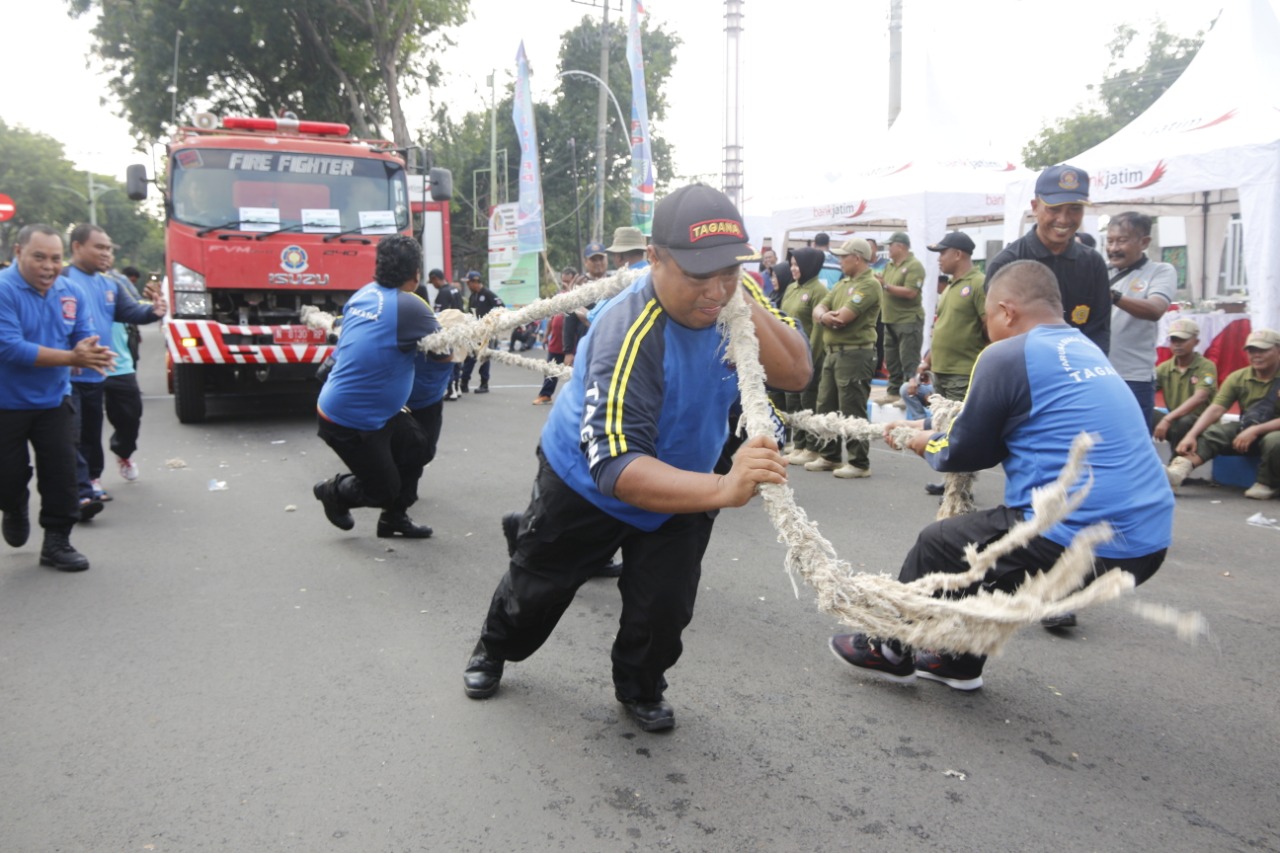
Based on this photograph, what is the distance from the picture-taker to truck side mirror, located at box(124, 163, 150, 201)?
35.1 ft

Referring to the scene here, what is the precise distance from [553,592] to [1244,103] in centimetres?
939

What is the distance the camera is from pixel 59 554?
5.14 meters

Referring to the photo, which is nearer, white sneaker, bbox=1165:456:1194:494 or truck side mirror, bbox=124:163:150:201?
white sneaker, bbox=1165:456:1194:494

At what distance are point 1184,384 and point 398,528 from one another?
6186 mm

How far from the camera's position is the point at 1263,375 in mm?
7137

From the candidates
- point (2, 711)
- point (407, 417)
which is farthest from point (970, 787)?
point (407, 417)

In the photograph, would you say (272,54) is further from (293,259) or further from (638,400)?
(638,400)

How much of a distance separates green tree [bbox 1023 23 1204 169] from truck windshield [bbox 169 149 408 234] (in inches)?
1093

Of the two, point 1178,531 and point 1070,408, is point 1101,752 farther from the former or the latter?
point 1178,531

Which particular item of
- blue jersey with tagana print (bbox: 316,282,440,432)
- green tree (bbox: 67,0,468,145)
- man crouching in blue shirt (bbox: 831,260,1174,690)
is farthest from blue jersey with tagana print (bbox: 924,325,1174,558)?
green tree (bbox: 67,0,468,145)

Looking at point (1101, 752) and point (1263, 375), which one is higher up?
point (1263, 375)

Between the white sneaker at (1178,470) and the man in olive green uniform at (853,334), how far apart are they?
2165mm

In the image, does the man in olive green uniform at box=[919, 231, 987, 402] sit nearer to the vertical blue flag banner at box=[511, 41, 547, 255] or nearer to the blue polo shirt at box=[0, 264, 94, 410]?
the blue polo shirt at box=[0, 264, 94, 410]

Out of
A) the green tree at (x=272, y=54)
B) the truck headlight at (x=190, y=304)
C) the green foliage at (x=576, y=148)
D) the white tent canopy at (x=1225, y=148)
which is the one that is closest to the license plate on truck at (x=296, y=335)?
the truck headlight at (x=190, y=304)
